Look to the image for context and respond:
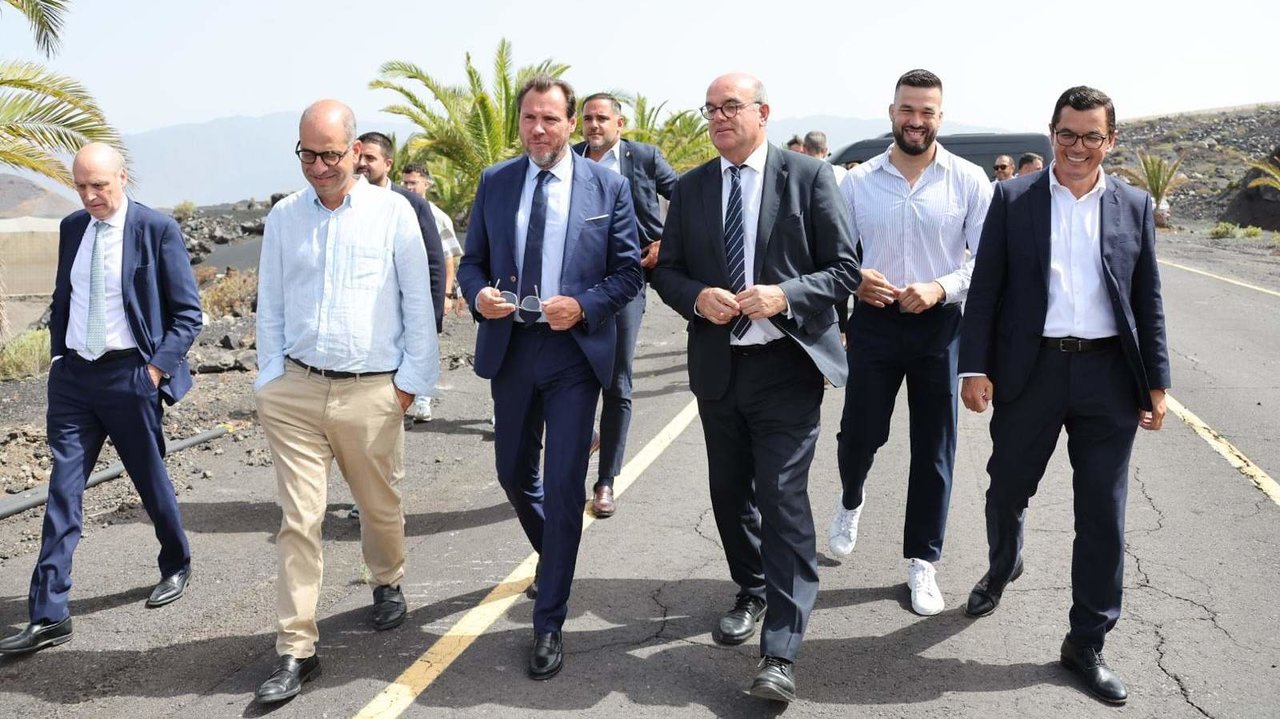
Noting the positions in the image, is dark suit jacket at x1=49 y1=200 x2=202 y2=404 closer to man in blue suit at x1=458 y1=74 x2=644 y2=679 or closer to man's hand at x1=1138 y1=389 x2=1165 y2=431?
man in blue suit at x1=458 y1=74 x2=644 y2=679

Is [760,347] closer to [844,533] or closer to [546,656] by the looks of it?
[546,656]

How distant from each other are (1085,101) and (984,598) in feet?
7.15

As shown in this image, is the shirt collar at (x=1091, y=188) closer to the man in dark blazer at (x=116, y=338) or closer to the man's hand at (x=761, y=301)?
the man's hand at (x=761, y=301)

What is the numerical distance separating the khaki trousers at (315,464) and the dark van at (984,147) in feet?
29.3

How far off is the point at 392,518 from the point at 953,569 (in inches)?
109

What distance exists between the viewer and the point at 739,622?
4477 mm

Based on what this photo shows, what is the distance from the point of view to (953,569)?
532cm

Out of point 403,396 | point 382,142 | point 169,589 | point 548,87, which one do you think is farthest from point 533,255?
point 382,142

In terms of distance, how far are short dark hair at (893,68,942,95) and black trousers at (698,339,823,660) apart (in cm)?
153

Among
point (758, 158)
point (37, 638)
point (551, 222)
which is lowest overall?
point (37, 638)

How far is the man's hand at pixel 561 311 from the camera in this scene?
13.8ft

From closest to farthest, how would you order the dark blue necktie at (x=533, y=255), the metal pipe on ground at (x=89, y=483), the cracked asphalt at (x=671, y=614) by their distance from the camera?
the cracked asphalt at (x=671, y=614)
the dark blue necktie at (x=533, y=255)
the metal pipe on ground at (x=89, y=483)

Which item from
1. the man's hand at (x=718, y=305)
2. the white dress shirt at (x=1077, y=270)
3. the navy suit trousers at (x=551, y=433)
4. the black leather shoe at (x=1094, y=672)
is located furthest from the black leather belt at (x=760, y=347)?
the black leather shoe at (x=1094, y=672)

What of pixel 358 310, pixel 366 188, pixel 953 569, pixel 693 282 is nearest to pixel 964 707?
pixel 953 569
